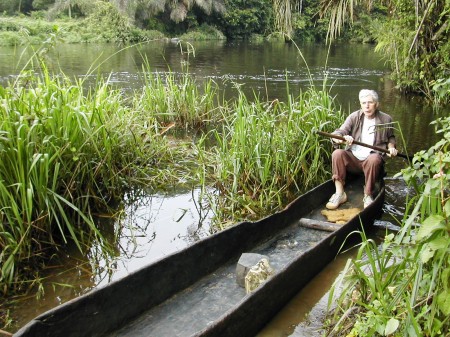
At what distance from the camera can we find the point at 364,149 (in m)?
4.56

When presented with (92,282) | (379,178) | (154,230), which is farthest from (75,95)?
(379,178)

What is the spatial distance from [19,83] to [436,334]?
326 centimetres

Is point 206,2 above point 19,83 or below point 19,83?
above

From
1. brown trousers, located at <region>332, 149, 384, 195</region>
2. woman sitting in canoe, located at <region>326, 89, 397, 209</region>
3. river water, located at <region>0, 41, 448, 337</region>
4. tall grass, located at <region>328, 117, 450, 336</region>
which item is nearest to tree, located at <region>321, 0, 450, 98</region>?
river water, located at <region>0, 41, 448, 337</region>

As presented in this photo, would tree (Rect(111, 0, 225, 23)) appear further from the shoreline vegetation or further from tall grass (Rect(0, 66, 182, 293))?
tall grass (Rect(0, 66, 182, 293))

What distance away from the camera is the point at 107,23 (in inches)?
925

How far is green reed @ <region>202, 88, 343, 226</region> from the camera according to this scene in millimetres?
4500

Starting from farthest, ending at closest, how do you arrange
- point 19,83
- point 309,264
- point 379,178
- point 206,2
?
point 206,2 < point 379,178 < point 19,83 < point 309,264

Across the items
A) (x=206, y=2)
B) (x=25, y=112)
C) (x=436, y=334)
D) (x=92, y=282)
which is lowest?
(x=92, y=282)

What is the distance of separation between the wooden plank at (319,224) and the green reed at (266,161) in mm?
487

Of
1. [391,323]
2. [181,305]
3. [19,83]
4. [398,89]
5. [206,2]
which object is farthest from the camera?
[206,2]

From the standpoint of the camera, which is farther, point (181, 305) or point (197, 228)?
point (197, 228)

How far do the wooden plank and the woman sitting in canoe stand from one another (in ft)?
1.65

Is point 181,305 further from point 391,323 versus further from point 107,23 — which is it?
point 107,23
